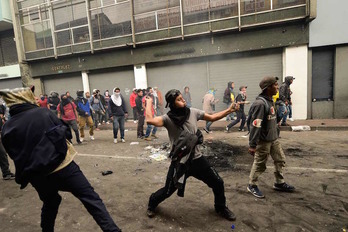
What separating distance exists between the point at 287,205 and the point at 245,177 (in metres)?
1.11

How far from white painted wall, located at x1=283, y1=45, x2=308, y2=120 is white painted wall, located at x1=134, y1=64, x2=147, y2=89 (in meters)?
7.29

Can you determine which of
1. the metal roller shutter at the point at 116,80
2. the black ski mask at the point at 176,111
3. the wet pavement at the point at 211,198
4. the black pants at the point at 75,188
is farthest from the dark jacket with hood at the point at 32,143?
the metal roller shutter at the point at 116,80

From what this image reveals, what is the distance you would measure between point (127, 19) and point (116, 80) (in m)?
3.60

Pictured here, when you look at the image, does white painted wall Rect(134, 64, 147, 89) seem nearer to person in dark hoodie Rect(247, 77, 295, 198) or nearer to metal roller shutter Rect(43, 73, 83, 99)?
metal roller shutter Rect(43, 73, 83, 99)

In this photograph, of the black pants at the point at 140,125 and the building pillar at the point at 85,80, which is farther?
the building pillar at the point at 85,80

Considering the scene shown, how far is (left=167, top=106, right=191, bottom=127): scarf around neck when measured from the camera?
9.11 ft

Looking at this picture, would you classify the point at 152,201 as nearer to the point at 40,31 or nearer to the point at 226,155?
the point at 226,155

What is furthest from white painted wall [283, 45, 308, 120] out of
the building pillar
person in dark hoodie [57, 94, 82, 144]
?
the building pillar

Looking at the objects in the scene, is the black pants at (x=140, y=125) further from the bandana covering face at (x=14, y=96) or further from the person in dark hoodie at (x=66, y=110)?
the bandana covering face at (x=14, y=96)

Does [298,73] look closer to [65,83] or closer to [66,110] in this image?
[66,110]

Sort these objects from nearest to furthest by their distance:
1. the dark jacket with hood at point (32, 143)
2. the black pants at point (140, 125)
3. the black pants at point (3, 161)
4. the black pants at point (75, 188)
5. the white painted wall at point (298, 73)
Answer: the dark jacket with hood at point (32, 143)
the black pants at point (75, 188)
the black pants at point (3, 161)
the black pants at point (140, 125)
the white painted wall at point (298, 73)

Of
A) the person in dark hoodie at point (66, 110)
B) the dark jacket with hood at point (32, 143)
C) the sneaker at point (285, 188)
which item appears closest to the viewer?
the dark jacket with hood at point (32, 143)

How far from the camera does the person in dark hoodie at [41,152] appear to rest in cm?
208

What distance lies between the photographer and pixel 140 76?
42.1 feet
